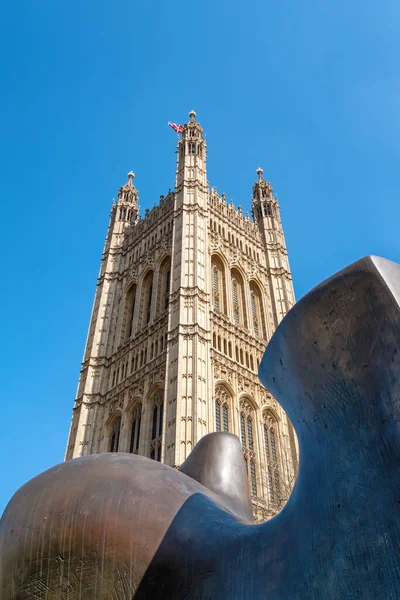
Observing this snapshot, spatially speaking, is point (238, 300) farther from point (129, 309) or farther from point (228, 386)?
point (228, 386)

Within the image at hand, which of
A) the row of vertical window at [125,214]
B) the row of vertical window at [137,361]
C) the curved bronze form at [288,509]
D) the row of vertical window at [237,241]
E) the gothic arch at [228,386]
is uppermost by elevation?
the row of vertical window at [125,214]

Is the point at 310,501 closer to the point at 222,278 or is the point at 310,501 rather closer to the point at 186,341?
the point at 186,341

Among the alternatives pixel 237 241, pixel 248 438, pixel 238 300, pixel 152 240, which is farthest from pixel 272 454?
pixel 152 240

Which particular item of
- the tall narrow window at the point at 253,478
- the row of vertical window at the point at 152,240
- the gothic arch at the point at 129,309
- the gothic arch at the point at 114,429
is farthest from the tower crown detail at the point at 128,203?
the tall narrow window at the point at 253,478

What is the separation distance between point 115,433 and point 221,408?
579 centimetres

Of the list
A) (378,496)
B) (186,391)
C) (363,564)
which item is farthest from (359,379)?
(186,391)

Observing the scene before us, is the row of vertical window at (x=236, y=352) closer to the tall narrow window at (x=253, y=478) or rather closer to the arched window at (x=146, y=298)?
the arched window at (x=146, y=298)

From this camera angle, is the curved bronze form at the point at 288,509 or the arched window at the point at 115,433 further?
the arched window at the point at 115,433

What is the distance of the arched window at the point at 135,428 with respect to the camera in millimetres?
23250

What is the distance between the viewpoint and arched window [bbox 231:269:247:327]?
2870 centimetres

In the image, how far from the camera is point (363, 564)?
1.28m

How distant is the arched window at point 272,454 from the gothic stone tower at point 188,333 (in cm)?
6

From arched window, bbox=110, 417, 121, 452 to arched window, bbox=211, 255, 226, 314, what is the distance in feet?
24.3

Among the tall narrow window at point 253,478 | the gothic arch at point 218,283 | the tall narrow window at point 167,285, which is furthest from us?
the tall narrow window at point 167,285
